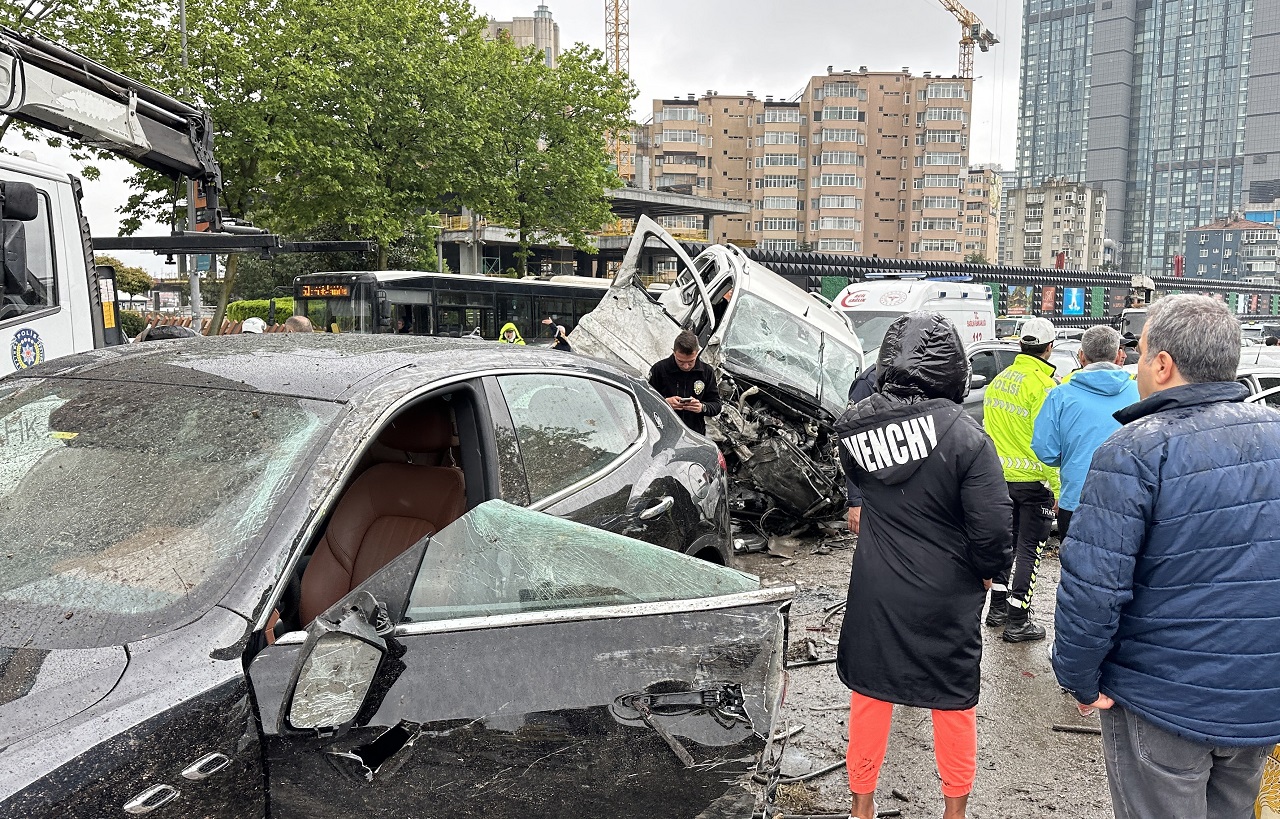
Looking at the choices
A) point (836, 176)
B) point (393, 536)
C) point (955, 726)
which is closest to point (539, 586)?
point (393, 536)

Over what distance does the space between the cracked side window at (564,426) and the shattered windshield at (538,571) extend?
65 cm

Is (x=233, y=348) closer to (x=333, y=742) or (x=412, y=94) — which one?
(x=333, y=742)

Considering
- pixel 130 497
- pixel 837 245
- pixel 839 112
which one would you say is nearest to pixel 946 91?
pixel 839 112

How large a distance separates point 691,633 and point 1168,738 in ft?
4.19

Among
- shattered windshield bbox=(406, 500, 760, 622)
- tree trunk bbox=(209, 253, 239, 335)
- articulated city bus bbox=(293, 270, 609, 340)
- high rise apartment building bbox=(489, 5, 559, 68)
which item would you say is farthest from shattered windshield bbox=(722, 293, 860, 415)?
high rise apartment building bbox=(489, 5, 559, 68)

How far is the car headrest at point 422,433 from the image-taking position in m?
3.21

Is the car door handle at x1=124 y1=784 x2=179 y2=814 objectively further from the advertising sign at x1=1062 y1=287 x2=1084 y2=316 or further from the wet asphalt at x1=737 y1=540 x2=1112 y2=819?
the advertising sign at x1=1062 y1=287 x2=1084 y2=316

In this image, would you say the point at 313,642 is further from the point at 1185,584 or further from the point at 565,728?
the point at 1185,584

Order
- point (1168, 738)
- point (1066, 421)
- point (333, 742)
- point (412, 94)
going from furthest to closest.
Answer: point (412, 94) → point (1066, 421) → point (1168, 738) → point (333, 742)

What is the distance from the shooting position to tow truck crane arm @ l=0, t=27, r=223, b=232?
6.36 m

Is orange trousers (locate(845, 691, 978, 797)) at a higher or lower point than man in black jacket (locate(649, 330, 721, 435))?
lower

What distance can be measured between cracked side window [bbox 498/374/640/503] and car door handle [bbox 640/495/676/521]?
0.75 ft

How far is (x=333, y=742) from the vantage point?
173 centimetres

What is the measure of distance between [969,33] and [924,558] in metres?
155
